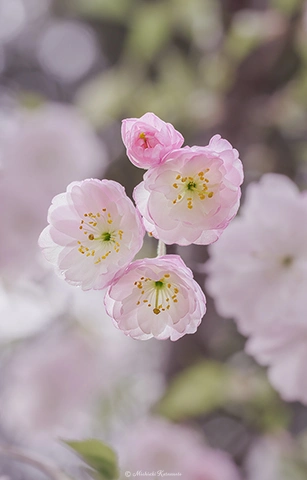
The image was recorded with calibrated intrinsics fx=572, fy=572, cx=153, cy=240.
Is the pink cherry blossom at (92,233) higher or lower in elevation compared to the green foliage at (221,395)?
lower

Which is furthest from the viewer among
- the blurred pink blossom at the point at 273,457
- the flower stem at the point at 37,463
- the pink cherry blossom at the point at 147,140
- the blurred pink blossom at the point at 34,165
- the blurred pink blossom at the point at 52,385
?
the blurred pink blossom at the point at 52,385

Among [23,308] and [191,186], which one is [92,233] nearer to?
[191,186]

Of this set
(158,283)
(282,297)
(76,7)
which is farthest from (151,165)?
(76,7)

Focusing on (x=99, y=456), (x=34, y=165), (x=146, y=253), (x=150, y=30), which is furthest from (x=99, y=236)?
(x=150, y=30)

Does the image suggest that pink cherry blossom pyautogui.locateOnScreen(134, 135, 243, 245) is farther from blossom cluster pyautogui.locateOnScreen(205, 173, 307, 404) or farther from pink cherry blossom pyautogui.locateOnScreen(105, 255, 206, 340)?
blossom cluster pyautogui.locateOnScreen(205, 173, 307, 404)

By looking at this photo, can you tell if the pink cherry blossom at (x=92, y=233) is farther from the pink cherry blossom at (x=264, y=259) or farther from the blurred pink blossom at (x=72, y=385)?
the blurred pink blossom at (x=72, y=385)

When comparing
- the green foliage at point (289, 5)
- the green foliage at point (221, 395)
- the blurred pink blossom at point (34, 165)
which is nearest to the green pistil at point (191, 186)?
the blurred pink blossom at point (34, 165)

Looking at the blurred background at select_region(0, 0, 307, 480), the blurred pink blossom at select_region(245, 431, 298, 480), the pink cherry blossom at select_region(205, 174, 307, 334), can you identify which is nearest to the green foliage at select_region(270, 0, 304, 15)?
the blurred background at select_region(0, 0, 307, 480)
